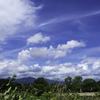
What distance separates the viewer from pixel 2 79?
39.4ft

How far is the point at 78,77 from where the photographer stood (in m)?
16.6

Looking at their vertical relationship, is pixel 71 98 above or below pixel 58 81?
below

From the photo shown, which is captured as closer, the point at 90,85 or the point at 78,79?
the point at 90,85

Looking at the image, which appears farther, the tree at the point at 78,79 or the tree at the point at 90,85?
the tree at the point at 78,79

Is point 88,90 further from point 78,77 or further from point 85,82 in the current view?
point 78,77

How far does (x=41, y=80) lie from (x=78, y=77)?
22.1 feet

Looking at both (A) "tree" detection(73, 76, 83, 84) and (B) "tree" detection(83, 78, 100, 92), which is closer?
(B) "tree" detection(83, 78, 100, 92)

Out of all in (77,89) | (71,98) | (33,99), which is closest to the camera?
(33,99)

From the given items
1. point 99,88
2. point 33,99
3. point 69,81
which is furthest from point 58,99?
point 69,81

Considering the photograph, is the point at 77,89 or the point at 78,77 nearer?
the point at 77,89

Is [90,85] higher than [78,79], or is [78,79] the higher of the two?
[78,79]

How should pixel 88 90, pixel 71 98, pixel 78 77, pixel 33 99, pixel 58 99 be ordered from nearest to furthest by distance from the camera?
pixel 33 99
pixel 58 99
pixel 71 98
pixel 88 90
pixel 78 77

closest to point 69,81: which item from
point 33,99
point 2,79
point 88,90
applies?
point 88,90

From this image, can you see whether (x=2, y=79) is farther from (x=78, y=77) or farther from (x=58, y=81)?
A: (x=78, y=77)
